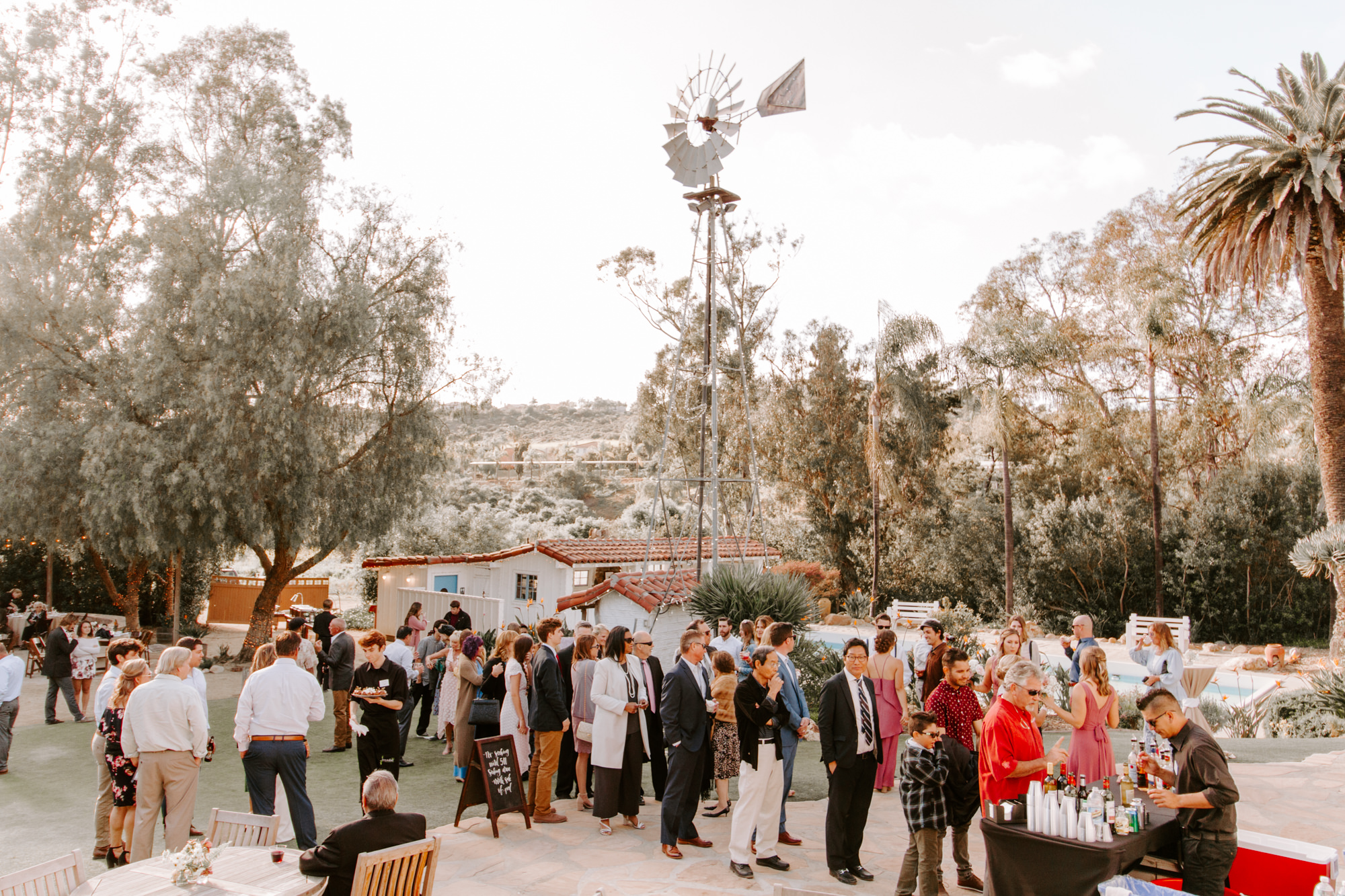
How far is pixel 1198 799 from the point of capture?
4.49 m

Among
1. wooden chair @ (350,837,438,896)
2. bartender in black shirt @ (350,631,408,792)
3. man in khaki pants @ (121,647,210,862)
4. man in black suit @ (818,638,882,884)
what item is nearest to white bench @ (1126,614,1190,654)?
man in black suit @ (818,638,882,884)

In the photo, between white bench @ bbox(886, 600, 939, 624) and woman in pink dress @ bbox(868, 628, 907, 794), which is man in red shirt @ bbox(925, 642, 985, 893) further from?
white bench @ bbox(886, 600, 939, 624)

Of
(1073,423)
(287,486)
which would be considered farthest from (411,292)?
(1073,423)

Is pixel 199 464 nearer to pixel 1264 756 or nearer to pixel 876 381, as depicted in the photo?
pixel 1264 756

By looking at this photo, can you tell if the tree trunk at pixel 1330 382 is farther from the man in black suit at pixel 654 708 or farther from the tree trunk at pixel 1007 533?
the man in black suit at pixel 654 708

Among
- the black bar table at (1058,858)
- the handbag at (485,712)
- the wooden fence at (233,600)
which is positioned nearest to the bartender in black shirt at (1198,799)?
the black bar table at (1058,858)

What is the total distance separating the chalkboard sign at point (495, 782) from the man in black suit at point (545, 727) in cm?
19

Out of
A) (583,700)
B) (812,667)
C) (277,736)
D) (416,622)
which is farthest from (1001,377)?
(277,736)

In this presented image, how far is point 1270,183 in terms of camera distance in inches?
604

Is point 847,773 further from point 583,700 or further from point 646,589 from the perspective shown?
point 646,589

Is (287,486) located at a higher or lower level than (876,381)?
lower

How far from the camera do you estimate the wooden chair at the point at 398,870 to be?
379 cm

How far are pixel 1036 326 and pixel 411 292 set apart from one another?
18841 millimetres

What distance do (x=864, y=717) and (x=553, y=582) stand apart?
42.1 feet
